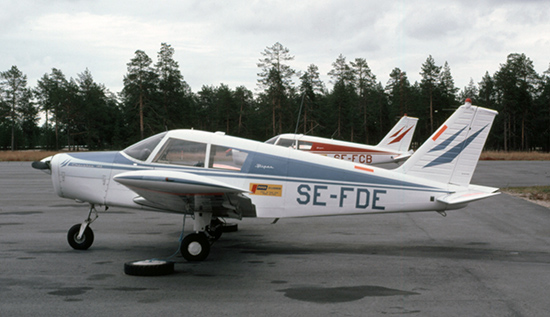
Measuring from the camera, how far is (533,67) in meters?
86.9

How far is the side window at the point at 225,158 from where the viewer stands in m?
7.86

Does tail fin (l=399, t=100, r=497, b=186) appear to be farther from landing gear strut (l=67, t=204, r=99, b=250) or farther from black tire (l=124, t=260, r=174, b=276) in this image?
landing gear strut (l=67, t=204, r=99, b=250)

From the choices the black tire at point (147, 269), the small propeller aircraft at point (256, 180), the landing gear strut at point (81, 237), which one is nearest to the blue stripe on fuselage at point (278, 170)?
the small propeller aircraft at point (256, 180)

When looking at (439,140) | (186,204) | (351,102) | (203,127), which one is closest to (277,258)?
(186,204)

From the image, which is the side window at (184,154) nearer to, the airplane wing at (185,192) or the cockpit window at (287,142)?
the airplane wing at (185,192)

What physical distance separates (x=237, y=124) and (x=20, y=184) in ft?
225

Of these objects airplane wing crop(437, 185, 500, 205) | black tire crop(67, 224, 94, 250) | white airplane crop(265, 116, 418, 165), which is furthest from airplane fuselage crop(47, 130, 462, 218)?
white airplane crop(265, 116, 418, 165)

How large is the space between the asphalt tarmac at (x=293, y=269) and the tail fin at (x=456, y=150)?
1.34 metres

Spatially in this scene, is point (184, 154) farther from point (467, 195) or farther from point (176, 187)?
point (467, 195)

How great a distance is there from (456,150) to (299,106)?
6693 centimetres

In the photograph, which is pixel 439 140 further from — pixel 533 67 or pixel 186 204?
pixel 533 67

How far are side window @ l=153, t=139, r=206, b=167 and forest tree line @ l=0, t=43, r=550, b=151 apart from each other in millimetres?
57577

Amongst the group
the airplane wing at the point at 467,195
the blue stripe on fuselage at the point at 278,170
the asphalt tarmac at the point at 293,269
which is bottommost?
the asphalt tarmac at the point at 293,269

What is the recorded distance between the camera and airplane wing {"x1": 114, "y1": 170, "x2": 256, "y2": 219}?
20.7 feet
